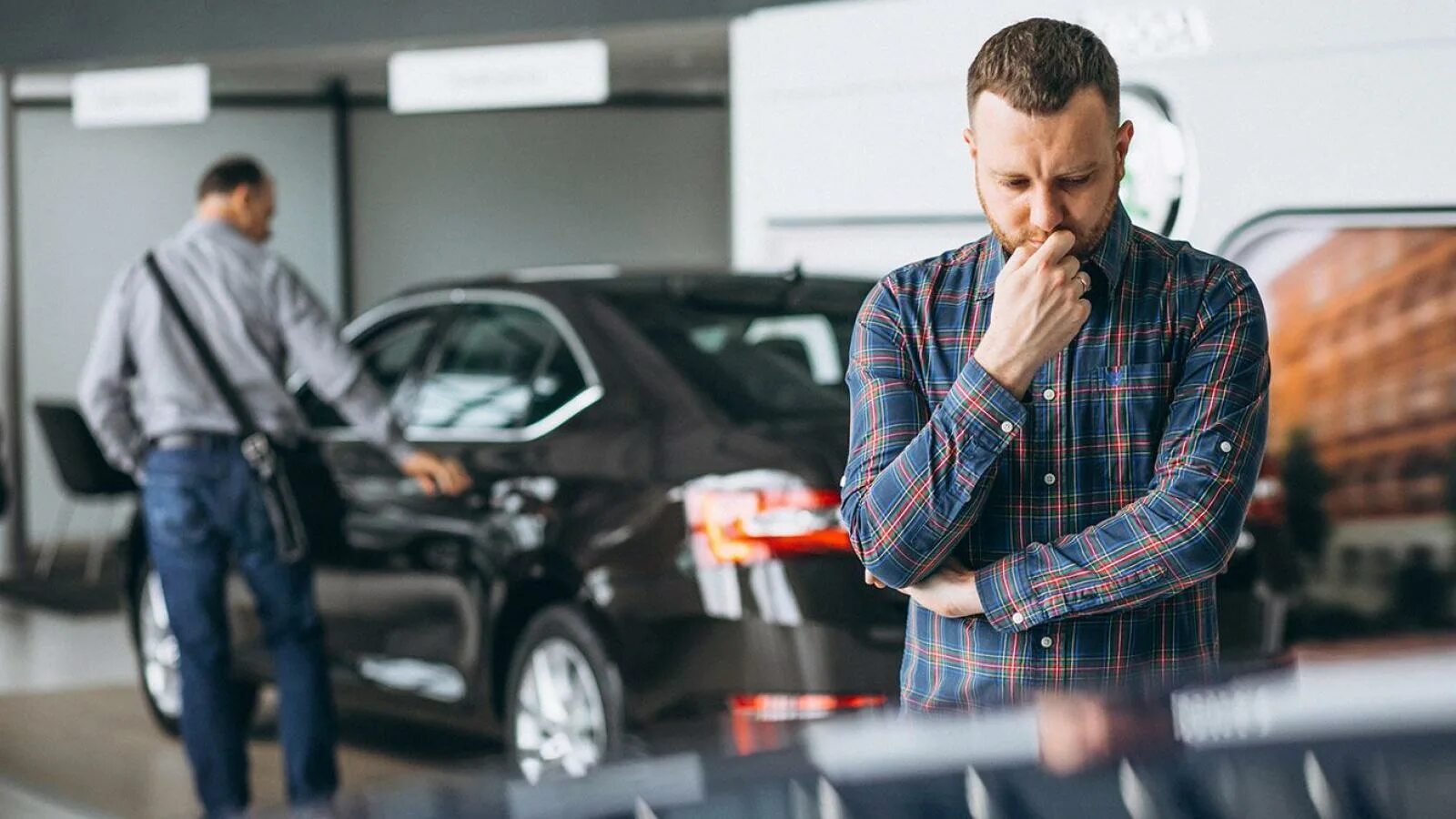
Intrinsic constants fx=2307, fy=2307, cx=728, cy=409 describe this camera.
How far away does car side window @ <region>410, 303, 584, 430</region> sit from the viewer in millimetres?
6328

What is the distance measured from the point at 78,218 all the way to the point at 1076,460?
13831 mm

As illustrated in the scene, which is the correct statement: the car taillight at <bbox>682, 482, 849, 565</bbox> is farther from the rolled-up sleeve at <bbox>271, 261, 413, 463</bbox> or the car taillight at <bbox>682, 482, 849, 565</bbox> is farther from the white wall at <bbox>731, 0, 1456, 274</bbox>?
the white wall at <bbox>731, 0, 1456, 274</bbox>

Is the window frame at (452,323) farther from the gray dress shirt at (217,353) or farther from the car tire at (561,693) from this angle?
the car tire at (561,693)

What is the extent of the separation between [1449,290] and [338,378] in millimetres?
7081

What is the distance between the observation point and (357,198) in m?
17.5

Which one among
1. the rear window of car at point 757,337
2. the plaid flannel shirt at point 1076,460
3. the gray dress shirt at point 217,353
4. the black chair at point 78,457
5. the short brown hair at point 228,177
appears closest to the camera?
the plaid flannel shirt at point 1076,460

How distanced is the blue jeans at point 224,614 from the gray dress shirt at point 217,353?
0.49 feet

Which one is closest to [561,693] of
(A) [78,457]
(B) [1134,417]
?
(B) [1134,417]

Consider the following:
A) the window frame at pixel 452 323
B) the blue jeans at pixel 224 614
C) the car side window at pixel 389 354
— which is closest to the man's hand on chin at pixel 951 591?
the window frame at pixel 452 323

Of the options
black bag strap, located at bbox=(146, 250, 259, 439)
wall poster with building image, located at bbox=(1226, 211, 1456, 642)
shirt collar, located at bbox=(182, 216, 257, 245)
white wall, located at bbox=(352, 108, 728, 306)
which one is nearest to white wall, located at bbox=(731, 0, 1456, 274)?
wall poster with building image, located at bbox=(1226, 211, 1456, 642)

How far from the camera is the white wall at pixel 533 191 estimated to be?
17688 mm

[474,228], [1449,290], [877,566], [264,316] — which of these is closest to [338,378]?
[264,316]

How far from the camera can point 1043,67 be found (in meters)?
2.57

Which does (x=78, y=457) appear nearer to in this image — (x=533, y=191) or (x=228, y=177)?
(x=228, y=177)
